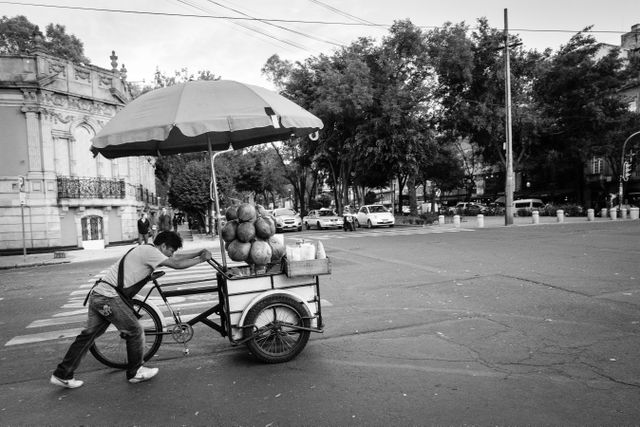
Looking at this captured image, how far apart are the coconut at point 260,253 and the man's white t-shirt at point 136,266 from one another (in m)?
0.92

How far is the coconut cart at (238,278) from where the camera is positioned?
4.46 m

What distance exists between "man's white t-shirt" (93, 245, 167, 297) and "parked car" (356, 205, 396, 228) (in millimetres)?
25660

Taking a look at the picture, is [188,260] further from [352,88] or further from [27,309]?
[352,88]

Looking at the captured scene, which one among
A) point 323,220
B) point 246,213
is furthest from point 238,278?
point 323,220

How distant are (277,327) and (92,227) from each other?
22402 mm

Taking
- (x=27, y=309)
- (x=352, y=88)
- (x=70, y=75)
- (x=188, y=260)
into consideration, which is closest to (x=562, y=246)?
(x=188, y=260)

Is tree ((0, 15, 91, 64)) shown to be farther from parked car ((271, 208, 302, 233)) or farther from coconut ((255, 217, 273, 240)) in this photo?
coconut ((255, 217, 273, 240))

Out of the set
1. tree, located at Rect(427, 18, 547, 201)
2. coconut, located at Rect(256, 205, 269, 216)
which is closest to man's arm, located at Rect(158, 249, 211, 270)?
coconut, located at Rect(256, 205, 269, 216)

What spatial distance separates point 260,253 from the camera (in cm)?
475

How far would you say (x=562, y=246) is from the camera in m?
14.1

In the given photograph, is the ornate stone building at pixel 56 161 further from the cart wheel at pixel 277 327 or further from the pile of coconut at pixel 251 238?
the cart wheel at pixel 277 327

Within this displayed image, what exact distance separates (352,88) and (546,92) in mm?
19615

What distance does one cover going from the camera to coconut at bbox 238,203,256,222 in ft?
15.9

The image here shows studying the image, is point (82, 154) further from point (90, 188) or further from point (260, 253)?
point (260, 253)
